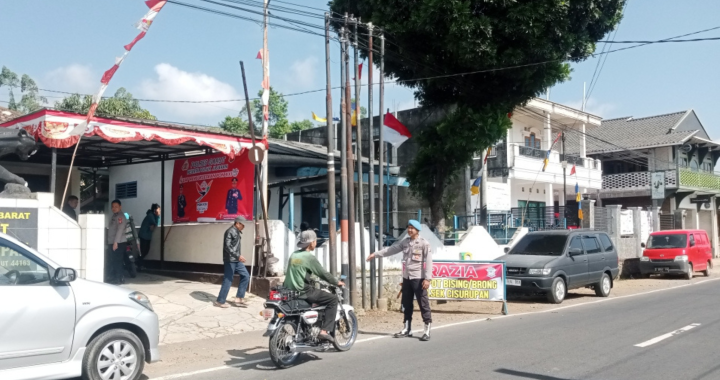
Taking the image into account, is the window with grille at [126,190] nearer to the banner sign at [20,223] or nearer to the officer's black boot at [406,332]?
the banner sign at [20,223]

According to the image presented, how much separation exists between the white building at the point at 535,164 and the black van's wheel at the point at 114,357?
706 inches

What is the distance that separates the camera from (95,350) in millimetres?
6277

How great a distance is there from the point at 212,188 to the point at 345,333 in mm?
6600

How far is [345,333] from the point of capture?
8602 mm

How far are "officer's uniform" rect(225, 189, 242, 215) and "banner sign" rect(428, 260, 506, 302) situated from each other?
440 cm

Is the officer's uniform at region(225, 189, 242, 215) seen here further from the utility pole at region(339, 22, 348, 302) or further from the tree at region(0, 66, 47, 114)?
the tree at region(0, 66, 47, 114)

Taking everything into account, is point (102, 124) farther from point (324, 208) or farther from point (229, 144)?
point (324, 208)

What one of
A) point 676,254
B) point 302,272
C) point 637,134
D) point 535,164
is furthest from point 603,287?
point 637,134

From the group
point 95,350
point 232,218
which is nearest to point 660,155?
point 232,218

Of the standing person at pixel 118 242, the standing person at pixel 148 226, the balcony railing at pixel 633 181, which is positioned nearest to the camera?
the standing person at pixel 118 242

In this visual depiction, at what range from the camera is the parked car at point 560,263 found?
1442cm

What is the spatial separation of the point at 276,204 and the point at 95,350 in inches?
537

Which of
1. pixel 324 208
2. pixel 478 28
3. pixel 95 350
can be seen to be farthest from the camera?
pixel 324 208

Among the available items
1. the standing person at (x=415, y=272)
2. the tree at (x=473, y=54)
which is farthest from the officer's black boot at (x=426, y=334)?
the tree at (x=473, y=54)
